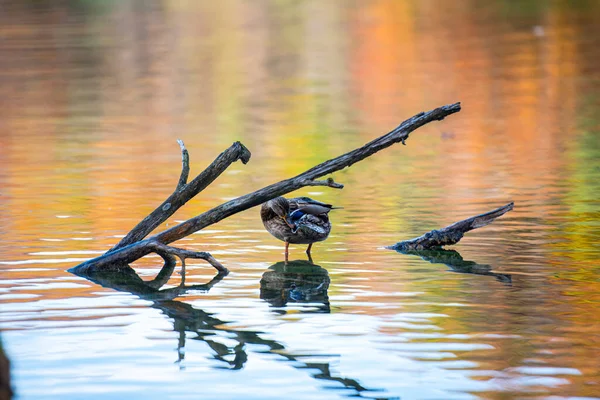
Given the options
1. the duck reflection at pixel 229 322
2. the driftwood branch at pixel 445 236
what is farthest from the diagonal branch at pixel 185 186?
the driftwood branch at pixel 445 236

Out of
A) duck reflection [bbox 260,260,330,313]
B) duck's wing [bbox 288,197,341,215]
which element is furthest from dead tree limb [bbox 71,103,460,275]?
duck's wing [bbox 288,197,341,215]

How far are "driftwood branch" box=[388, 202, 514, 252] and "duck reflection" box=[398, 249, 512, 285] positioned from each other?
0.08 m

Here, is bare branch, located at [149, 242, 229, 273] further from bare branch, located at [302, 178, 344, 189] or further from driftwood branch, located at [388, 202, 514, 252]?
driftwood branch, located at [388, 202, 514, 252]

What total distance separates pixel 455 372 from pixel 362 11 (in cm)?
5517

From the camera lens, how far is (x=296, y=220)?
37.9ft

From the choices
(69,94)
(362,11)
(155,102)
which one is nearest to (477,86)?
(155,102)

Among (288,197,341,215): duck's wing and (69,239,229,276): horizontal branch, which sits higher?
(288,197,341,215): duck's wing

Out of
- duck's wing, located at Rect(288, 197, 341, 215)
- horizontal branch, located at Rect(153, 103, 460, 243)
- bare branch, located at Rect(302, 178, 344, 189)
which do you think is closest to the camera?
bare branch, located at Rect(302, 178, 344, 189)

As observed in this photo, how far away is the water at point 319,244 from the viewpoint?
315 inches

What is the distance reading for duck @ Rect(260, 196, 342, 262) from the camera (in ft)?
37.9

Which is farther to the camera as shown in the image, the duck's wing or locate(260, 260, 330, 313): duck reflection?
the duck's wing

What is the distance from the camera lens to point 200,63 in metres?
37.5

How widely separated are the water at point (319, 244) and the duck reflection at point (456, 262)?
42 millimetres

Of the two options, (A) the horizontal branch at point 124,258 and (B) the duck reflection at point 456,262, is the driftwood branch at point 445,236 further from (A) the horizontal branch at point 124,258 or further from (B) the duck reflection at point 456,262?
(A) the horizontal branch at point 124,258
